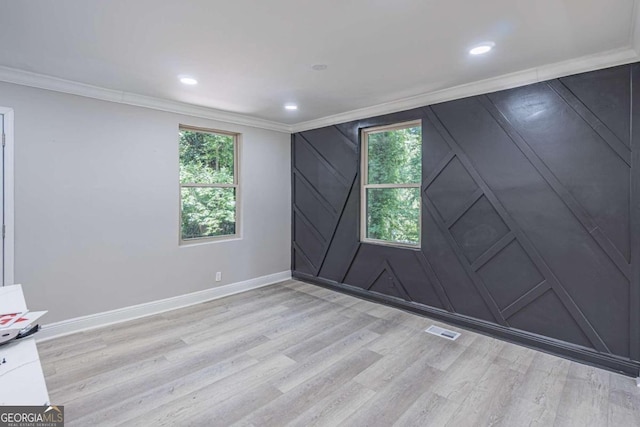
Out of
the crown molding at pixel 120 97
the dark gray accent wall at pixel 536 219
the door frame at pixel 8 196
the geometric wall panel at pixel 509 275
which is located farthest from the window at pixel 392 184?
the door frame at pixel 8 196

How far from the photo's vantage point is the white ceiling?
1947mm

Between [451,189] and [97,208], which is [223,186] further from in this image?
[451,189]

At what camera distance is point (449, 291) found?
11.6 feet

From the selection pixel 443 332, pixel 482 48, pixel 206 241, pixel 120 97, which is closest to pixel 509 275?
pixel 443 332

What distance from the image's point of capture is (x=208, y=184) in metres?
4.38

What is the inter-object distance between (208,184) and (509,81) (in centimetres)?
366

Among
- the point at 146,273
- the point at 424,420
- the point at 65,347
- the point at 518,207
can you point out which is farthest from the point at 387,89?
the point at 65,347

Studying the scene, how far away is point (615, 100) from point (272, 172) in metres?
4.01

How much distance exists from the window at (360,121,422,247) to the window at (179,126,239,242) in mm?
1905

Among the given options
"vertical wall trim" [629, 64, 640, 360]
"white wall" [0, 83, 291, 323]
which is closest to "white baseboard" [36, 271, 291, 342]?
"white wall" [0, 83, 291, 323]

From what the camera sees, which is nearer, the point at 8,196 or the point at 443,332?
the point at 8,196

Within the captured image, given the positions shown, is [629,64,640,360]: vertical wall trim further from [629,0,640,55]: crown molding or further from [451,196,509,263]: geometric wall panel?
[451,196,509,263]: geometric wall panel

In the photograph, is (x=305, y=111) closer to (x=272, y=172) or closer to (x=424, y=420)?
(x=272, y=172)

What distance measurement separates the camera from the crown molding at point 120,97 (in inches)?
115
